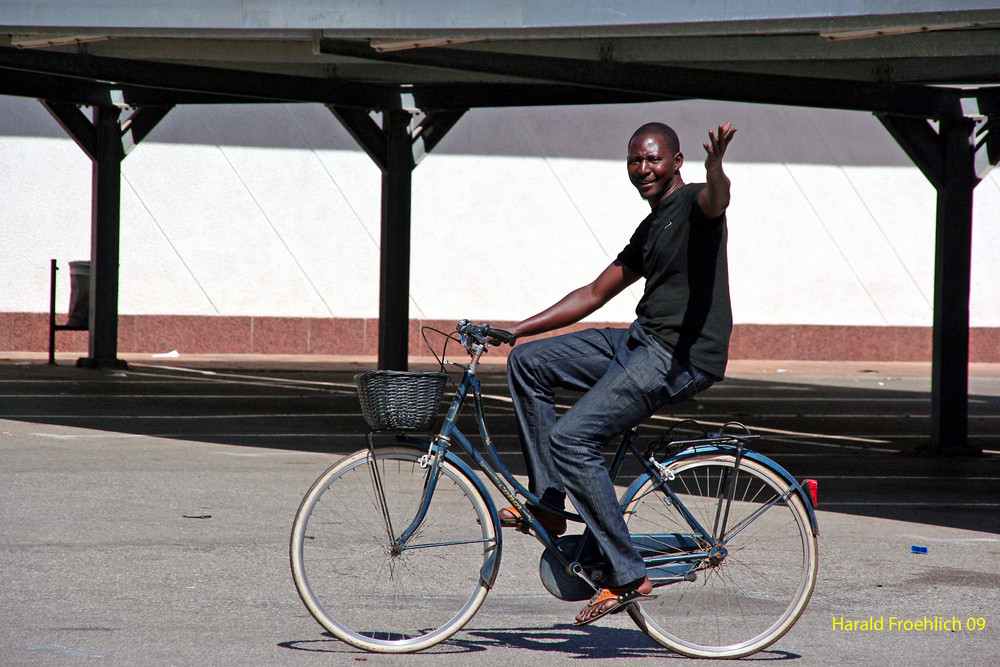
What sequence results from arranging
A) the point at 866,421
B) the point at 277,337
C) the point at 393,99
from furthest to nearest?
the point at 277,337
the point at 393,99
the point at 866,421

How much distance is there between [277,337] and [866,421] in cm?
1178

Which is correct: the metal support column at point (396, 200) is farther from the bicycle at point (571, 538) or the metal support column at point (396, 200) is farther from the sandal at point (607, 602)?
the sandal at point (607, 602)

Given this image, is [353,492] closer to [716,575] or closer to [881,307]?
[716,575]

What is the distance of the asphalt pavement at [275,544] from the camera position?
497 cm

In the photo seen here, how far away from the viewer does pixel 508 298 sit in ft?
82.3

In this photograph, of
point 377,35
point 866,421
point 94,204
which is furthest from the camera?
point 94,204

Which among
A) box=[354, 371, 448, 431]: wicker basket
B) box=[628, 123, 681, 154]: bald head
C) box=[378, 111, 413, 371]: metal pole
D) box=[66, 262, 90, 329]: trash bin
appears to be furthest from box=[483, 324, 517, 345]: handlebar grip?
box=[66, 262, 90, 329]: trash bin

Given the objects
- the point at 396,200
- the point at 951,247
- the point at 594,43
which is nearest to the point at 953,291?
the point at 951,247

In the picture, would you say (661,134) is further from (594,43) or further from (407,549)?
(594,43)

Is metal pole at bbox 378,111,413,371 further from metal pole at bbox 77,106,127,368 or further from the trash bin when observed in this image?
the trash bin

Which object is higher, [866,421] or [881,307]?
[881,307]

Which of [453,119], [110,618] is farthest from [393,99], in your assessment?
[110,618]

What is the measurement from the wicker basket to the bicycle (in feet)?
0.18

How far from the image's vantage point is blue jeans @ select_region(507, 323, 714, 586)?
467cm
